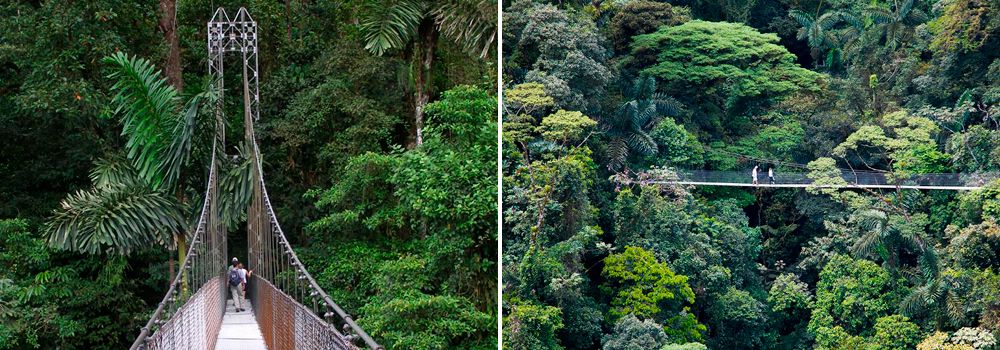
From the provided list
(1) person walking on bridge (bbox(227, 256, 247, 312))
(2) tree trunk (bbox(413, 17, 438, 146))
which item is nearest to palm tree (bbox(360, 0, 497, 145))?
(2) tree trunk (bbox(413, 17, 438, 146))

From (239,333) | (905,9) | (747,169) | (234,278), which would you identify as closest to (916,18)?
(905,9)

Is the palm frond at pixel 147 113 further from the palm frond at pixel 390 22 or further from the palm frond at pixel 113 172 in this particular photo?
the palm frond at pixel 390 22

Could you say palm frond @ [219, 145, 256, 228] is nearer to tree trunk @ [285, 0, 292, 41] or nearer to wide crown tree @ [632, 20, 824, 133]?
tree trunk @ [285, 0, 292, 41]

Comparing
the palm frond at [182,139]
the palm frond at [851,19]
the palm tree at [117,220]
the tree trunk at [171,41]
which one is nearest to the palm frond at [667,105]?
the palm frond at [851,19]

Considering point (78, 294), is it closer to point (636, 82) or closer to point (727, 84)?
point (636, 82)

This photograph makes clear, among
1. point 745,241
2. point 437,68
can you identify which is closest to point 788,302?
point 745,241

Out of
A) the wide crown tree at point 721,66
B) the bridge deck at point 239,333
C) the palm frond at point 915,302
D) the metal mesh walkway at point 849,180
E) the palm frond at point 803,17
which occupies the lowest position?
the palm frond at point 915,302
